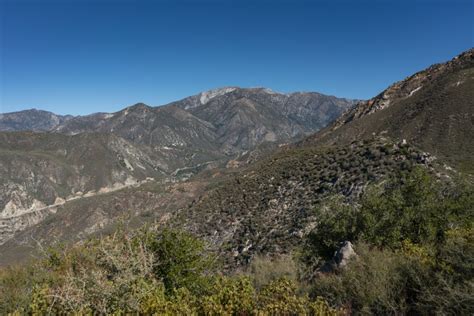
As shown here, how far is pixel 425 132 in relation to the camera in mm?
75938

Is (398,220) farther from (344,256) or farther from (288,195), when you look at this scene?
(288,195)

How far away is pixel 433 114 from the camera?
81.4 metres

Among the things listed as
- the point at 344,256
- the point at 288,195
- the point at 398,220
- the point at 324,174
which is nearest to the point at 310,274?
the point at 344,256

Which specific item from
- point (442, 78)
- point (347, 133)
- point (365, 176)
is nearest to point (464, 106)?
point (442, 78)

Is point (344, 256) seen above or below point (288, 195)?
above

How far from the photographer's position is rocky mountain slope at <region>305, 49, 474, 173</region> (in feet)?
222

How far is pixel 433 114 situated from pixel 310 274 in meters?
74.7

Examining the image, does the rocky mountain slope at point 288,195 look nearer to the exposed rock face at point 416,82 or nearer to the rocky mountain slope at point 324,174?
the rocky mountain slope at point 324,174

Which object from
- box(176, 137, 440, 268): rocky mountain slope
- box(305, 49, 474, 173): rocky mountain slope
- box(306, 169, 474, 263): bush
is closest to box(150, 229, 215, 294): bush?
box(306, 169, 474, 263): bush

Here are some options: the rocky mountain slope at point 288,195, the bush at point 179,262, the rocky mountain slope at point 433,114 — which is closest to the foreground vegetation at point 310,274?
the bush at point 179,262

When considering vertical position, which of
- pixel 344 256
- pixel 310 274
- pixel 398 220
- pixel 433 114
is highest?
pixel 433 114

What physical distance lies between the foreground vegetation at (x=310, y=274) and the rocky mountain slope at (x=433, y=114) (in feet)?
121

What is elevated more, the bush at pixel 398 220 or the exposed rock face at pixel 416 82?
the exposed rock face at pixel 416 82

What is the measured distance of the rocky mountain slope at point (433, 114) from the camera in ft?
222
